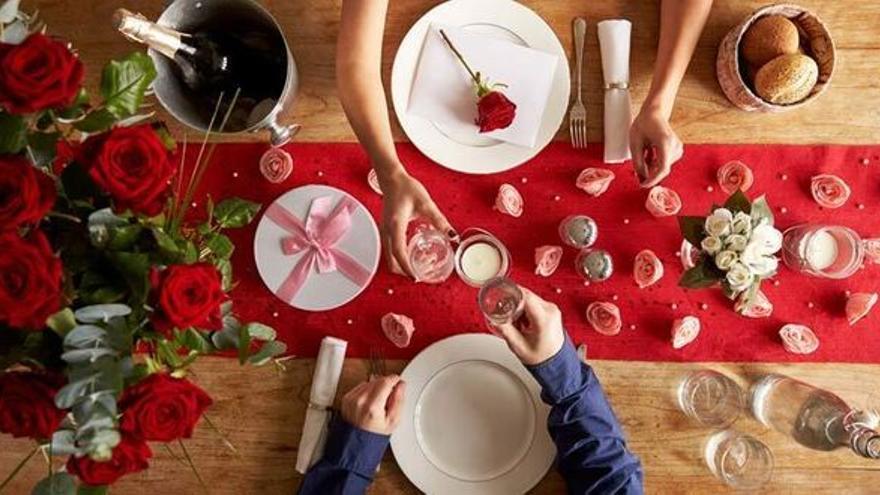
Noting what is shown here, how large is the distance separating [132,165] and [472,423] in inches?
28.3

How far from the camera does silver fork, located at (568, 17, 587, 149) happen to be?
46.7 inches

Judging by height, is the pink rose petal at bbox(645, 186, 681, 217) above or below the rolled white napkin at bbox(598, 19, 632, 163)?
below

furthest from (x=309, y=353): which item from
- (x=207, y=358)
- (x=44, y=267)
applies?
(x=44, y=267)

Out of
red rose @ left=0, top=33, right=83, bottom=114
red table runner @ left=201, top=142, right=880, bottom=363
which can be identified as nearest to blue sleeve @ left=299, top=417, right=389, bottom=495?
red table runner @ left=201, top=142, right=880, bottom=363

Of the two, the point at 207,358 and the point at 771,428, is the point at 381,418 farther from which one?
the point at 771,428

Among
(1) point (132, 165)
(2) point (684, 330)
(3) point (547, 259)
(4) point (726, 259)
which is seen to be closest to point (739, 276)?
(4) point (726, 259)

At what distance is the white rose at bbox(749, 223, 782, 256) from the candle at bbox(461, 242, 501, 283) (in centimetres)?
38

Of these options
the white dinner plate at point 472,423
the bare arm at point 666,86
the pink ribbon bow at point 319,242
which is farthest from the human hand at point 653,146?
the pink ribbon bow at point 319,242

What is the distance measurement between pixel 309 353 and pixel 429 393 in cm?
20

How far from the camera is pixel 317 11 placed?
1238 mm

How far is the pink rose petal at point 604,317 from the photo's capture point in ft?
3.87

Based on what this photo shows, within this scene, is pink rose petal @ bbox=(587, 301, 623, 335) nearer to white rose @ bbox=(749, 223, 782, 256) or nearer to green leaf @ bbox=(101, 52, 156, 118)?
white rose @ bbox=(749, 223, 782, 256)

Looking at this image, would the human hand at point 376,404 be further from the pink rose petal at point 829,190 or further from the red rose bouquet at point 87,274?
the pink rose petal at point 829,190

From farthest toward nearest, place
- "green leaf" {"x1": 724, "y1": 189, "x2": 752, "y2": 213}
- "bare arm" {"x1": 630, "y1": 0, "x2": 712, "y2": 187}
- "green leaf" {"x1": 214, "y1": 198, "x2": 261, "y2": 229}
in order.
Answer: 1. "bare arm" {"x1": 630, "y1": 0, "x2": 712, "y2": 187}
2. "green leaf" {"x1": 724, "y1": 189, "x2": 752, "y2": 213}
3. "green leaf" {"x1": 214, "y1": 198, "x2": 261, "y2": 229}
